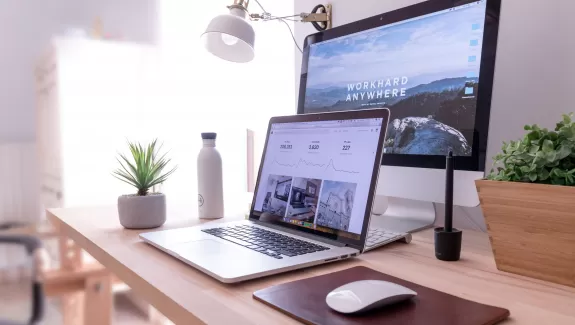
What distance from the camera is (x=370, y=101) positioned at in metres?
0.93

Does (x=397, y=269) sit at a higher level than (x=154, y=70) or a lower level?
lower

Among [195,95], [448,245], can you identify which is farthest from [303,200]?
[195,95]

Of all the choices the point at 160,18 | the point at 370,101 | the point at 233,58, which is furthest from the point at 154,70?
the point at 370,101

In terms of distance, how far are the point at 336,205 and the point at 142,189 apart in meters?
0.46

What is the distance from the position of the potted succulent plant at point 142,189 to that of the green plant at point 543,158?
0.65m

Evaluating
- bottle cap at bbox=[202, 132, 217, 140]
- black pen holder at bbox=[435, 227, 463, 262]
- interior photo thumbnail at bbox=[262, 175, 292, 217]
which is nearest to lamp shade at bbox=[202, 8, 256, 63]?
bottle cap at bbox=[202, 132, 217, 140]

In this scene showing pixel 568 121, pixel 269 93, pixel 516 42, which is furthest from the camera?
pixel 269 93

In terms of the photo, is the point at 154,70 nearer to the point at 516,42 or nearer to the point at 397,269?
the point at 516,42

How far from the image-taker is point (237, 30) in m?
1.06

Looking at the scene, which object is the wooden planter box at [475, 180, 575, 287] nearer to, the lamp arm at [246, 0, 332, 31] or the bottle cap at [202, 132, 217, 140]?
the bottle cap at [202, 132, 217, 140]

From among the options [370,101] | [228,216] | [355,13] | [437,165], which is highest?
[355,13]

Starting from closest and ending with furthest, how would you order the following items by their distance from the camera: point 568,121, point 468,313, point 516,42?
point 468,313
point 568,121
point 516,42

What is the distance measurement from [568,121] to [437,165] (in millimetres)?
241

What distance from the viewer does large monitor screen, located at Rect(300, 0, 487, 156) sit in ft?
2.51
